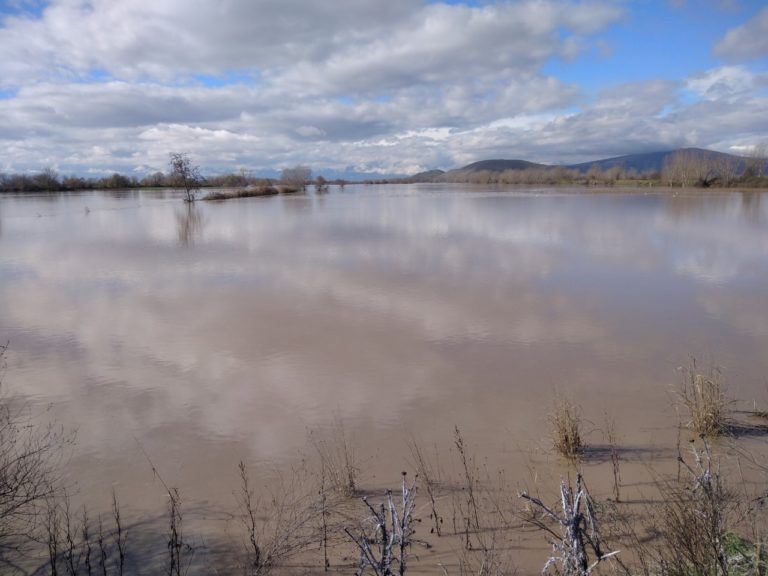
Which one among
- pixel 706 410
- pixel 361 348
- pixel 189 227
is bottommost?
pixel 361 348

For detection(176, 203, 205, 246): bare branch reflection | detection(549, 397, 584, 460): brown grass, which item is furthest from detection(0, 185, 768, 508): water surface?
detection(176, 203, 205, 246): bare branch reflection

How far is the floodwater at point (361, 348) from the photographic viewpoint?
5.26 metres

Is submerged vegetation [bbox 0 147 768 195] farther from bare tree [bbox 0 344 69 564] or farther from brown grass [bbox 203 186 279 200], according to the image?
bare tree [bbox 0 344 69 564]

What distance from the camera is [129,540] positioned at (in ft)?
12.8

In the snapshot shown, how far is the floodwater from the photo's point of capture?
17.3ft

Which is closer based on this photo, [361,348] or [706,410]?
[706,410]

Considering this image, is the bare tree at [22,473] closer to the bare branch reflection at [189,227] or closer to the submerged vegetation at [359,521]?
the submerged vegetation at [359,521]

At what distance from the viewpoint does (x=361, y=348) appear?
25.8 ft

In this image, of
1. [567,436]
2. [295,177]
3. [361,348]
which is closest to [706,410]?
[567,436]

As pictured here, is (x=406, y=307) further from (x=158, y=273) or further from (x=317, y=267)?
(x=158, y=273)

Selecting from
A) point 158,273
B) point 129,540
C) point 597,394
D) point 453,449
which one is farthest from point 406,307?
point 158,273

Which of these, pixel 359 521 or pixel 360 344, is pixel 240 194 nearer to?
pixel 360 344

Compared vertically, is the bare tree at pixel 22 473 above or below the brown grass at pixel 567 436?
below

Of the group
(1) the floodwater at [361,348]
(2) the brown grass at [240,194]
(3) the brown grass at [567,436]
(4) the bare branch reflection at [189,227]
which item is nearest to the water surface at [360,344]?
(1) the floodwater at [361,348]
